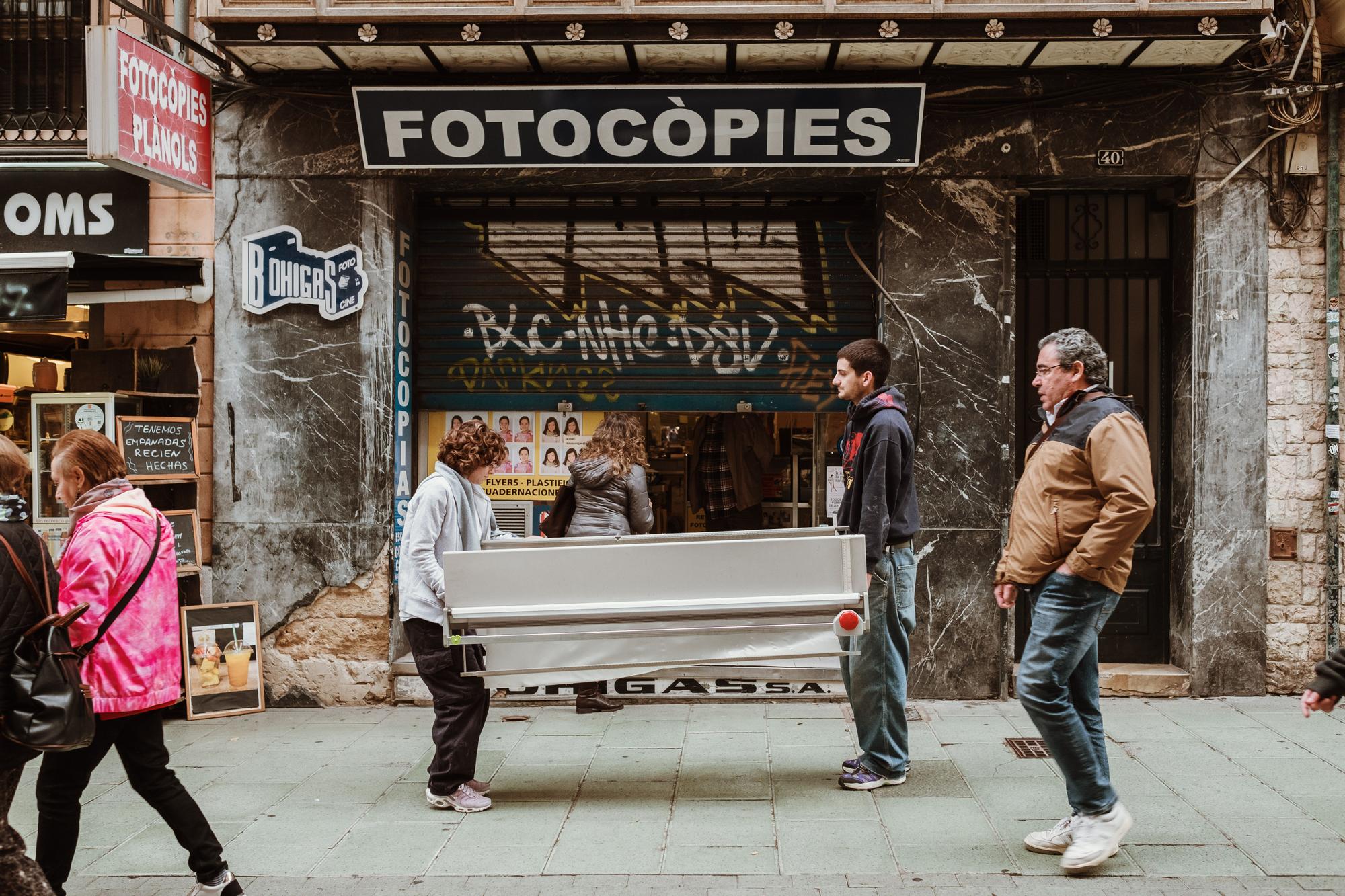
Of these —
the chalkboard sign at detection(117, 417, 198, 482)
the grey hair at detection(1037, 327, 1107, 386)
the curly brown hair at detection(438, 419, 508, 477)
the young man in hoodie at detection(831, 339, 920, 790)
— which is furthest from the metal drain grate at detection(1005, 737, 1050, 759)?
the chalkboard sign at detection(117, 417, 198, 482)

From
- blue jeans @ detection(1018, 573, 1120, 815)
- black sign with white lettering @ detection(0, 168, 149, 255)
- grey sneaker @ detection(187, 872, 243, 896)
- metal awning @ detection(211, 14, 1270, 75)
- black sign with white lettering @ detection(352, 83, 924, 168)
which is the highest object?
metal awning @ detection(211, 14, 1270, 75)

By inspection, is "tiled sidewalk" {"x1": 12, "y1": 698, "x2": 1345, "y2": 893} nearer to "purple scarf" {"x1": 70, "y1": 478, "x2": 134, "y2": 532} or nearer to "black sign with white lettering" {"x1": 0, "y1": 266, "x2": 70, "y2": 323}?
"purple scarf" {"x1": 70, "y1": 478, "x2": 134, "y2": 532}

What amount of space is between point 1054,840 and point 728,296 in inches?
170

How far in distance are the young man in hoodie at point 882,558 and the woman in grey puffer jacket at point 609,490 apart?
1946mm

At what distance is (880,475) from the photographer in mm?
5074

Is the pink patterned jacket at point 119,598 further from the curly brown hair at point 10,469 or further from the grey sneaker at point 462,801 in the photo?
the grey sneaker at point 462,801

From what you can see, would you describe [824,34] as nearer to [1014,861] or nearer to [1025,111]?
[1025,111]

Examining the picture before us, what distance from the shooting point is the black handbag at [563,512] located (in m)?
7.04

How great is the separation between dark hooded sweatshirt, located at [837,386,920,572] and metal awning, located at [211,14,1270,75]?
7.99 feet

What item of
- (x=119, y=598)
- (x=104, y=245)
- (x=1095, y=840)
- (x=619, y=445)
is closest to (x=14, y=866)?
(x=119, y=598)

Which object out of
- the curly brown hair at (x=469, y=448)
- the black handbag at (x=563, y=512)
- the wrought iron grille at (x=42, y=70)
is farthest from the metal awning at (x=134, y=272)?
the curly brown hair at (x=469, y=448)

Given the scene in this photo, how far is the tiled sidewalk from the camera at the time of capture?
4266mm

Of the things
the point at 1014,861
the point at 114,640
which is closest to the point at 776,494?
the point at 1014,861

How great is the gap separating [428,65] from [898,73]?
2.98 metres
